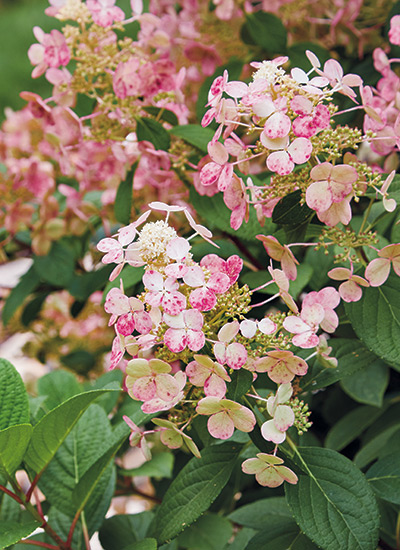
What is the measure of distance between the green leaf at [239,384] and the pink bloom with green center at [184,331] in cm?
6

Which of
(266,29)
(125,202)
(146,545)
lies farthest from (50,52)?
(146,545)

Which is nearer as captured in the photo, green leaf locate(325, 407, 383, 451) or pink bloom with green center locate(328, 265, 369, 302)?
pink bloom with green center locate(328, 265, 369, 302)

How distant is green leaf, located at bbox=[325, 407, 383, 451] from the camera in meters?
0.84

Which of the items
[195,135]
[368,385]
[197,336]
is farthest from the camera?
[368,385]

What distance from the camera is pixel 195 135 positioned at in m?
0.69

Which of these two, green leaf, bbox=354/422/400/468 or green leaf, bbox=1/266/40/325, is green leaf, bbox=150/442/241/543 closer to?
green leaf, bbox=354/422/400/468

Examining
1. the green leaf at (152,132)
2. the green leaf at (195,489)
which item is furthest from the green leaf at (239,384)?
the green leaf at (152,132)

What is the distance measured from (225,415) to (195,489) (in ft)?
0.41

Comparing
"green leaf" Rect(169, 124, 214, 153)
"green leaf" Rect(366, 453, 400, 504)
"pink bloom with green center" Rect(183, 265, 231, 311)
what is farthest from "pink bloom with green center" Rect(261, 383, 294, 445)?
"green leaf" Rect(169, 124, 214, 153)

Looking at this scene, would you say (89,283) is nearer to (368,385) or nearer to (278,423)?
(368,385)

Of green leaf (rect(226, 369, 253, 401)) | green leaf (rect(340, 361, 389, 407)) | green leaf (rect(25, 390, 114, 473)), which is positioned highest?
green leaf (rect(226, 369, 253, 401))

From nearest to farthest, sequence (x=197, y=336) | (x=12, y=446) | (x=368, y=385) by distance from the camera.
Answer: (x=197, y=336)
(x=12, y=446)
(x=368, y=385)

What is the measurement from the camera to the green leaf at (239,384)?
468 millimetres

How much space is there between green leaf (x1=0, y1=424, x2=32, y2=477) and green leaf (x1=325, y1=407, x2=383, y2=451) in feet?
1.53
